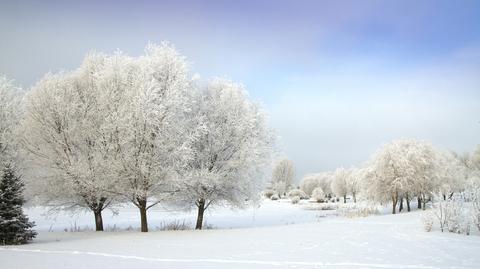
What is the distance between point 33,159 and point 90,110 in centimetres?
450

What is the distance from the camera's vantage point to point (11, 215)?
18.1 meters

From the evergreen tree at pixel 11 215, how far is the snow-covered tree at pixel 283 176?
383 ft

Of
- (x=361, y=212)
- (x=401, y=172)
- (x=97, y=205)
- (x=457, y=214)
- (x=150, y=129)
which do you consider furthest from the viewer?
(x=401, y=172)

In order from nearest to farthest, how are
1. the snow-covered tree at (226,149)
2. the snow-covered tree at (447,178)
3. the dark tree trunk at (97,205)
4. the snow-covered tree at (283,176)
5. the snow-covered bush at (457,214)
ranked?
the snow-covered bush at (457,214)
the dark tree trunk at (97,205)
the snow-covered tree at (226,149)
the snow-covered tree at (447,178)
the snow-covered tree at (283,176)

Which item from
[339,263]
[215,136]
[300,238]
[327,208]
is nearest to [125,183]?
[215,136]

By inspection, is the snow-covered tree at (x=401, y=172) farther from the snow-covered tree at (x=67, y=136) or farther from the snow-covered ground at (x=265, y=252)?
the snow-covered tree at (x=67, y=136)

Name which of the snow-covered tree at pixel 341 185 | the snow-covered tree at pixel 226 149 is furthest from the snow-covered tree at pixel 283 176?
the snow-covered tree at pixel 226 149

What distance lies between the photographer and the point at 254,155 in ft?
82.4

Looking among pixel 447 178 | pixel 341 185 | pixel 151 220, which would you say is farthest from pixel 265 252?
pixel 341 185

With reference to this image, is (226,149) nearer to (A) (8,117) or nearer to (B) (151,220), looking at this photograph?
(A) (8,117)

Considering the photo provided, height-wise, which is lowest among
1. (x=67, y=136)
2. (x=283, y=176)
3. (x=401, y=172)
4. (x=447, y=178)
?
(x=283, y=176)

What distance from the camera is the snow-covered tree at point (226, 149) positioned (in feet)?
82.3

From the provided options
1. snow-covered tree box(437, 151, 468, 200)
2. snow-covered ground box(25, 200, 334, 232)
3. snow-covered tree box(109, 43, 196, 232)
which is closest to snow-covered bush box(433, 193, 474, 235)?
snow-covered ground box(25, 200, 334, 232)

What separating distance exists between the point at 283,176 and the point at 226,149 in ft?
377
